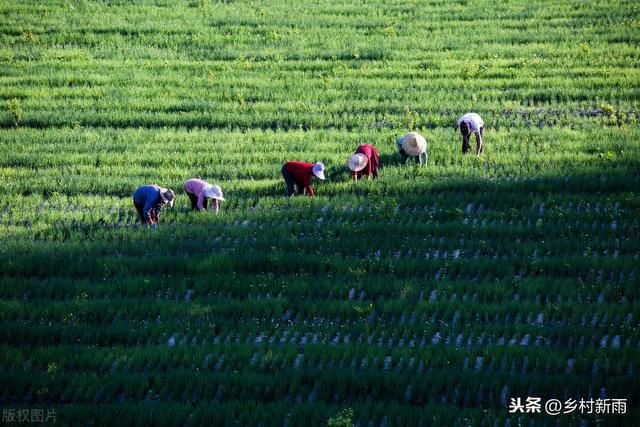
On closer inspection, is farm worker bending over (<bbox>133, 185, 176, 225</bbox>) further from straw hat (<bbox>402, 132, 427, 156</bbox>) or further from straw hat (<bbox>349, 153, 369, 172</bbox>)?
straw hat (<bbox>402, 132, 427, 156</bbox>)

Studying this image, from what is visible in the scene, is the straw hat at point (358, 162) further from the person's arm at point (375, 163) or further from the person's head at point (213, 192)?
the person's head at point (213, 192)

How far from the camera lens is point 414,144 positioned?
48.9ft

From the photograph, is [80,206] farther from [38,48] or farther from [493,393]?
[38,48]

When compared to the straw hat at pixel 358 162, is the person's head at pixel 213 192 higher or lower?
lower

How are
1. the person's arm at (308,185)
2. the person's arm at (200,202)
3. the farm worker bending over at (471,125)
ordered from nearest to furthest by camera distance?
the person's arm at (200,202) < the person's arm at (308,185) < the farm worker bending over at (471,125)

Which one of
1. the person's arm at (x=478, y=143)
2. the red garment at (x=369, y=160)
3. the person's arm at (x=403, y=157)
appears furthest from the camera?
the person's arm at (x=478, y=143)

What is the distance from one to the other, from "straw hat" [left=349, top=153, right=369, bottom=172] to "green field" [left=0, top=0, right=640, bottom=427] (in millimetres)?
338

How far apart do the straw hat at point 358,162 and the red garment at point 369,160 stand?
0.31 feet

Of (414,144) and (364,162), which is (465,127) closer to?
(414,144)

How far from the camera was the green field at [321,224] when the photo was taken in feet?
30.5

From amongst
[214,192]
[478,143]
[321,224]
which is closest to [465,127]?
[478,143]

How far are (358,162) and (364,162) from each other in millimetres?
120

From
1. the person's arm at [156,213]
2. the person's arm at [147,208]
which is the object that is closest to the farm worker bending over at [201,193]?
the person's arm at [156,213]

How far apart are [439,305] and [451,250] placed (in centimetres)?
185
